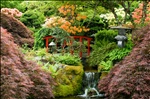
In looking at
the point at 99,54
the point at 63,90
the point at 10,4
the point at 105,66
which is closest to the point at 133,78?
the point at 63,90

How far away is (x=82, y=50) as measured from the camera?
36.3ft

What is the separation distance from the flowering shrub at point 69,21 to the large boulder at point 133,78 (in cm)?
430

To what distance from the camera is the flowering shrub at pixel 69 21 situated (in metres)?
12.3

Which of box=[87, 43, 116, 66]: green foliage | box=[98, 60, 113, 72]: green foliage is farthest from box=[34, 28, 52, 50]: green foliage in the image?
box=[98, 60, 113, 72]: green foliage

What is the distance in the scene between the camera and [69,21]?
42.9 ft

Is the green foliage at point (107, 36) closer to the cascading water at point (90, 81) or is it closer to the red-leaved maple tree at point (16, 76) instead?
the cascading water at point (90, 81)

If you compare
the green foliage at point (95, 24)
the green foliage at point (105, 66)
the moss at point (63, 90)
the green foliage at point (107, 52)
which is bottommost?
the moss at point (63, 90)

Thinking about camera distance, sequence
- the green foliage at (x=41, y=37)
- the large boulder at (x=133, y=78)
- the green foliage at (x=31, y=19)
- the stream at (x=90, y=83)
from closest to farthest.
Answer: the large boulder at (x=133, y=78) < the stream at (x=90, y=83) < the green foliage at (x=41, y=37) < the green foliage at (x=31, y=19)

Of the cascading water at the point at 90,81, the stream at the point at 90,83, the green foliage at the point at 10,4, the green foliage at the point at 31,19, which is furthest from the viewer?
the green foliage at the point at 10,4

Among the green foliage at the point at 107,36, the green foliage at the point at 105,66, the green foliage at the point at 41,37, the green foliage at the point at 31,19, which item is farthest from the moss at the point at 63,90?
the green foliage at the point at 31,19

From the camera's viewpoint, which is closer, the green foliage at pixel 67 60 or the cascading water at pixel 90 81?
the cascading water at pixel 90 81

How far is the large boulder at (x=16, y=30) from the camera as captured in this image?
10.3 metres

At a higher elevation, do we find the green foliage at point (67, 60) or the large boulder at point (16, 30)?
the large boulder at point (16, 30)

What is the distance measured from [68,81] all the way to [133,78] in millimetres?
2220
